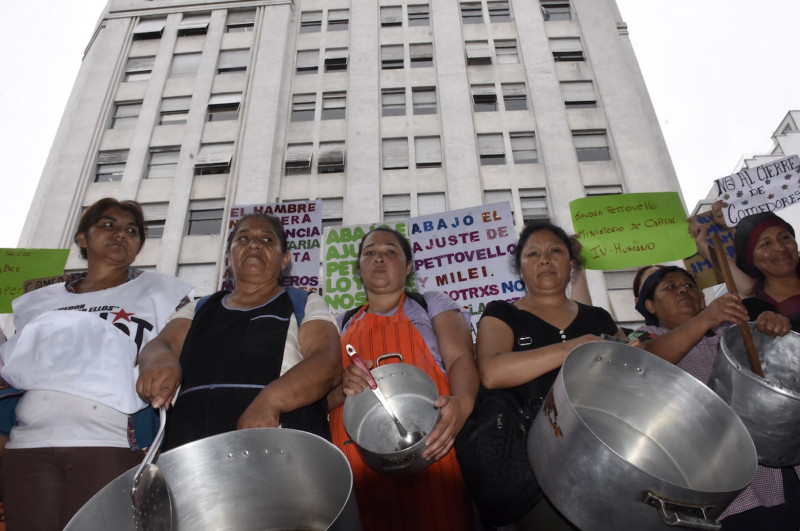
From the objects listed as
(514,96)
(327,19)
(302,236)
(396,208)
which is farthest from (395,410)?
(327,19)

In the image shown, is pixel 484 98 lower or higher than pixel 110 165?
higher

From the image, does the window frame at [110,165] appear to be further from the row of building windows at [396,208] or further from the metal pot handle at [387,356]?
the metal pot handle at [387,356]

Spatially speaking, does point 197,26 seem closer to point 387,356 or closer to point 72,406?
point 72,406

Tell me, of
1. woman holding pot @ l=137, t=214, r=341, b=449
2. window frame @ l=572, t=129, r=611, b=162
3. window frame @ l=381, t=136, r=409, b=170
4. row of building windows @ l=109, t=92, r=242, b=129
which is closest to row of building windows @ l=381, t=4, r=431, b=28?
window frame @ l=381, t=136, r=409, b=170

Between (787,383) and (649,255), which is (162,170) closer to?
(649,255)

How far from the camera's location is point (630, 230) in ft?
14.5

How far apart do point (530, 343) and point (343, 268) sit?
138 inches

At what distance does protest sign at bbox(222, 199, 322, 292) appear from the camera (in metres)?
5.52

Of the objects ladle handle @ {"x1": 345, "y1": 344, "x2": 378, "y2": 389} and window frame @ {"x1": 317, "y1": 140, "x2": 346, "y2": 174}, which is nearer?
ladle handle @ {"x1": 345, "y1": 344, "x2": 378, "y2": 389}

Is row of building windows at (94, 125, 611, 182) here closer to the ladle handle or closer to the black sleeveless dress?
the black sleeveless dress

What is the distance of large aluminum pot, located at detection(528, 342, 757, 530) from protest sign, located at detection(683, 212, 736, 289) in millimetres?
2733

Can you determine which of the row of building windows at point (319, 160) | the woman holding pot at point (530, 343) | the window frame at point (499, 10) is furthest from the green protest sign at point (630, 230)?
the window frame at point (499, 10)

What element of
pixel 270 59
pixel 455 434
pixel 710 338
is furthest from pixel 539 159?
A: pixel 455 434

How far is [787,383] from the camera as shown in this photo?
2.15 metres
